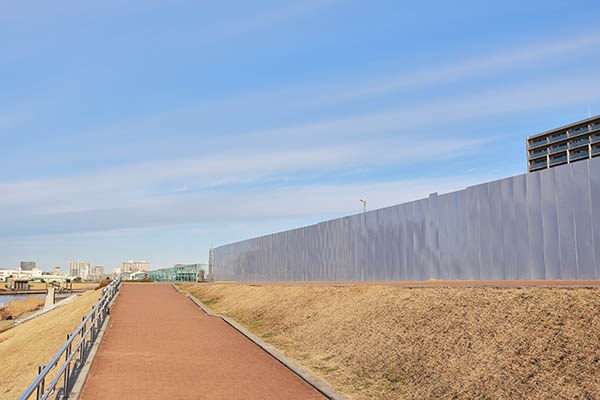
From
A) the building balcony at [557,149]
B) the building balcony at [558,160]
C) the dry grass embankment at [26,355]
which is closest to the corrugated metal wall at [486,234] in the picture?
the dry grass embankment at [26,355]

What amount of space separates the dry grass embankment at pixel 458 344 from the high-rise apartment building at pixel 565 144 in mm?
97462

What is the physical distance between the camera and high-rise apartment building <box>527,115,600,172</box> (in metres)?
100

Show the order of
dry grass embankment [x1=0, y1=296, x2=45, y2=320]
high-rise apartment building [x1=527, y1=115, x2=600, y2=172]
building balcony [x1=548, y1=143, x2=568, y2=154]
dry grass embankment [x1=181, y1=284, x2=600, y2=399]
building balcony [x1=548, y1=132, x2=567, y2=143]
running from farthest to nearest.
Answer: building balcony [x1=548, y1=132, x2=567, y2=143] < building balcony [x1=548, y1=143, x2=568, y2=154] < high-rise apartment building [x1=527, y1=115, x2=600, y2=172] < dry grass embankment [x1=0, y1=296, x2=45, y2=320] < dry grass embankment [x1=181, y1=284, x2=600, y2=399]

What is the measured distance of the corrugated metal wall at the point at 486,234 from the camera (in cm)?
1391

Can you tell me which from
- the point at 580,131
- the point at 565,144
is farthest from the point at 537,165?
the point at 580,131

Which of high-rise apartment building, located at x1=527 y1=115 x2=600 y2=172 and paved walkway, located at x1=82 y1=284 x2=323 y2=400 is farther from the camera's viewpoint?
high-rise apartment building, located at x1=527 y1=115 x2=600 y2=172

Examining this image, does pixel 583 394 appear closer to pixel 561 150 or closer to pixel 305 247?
pixel 305 247

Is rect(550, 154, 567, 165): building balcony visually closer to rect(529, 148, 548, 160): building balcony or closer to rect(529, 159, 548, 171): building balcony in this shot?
rect(529, 159, 548, 171): building balcony

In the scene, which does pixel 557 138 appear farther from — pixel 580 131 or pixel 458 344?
pixel 458 344

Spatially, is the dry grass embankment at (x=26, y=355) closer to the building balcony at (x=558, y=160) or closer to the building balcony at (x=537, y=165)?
the building balcony at (x=558, y=160)

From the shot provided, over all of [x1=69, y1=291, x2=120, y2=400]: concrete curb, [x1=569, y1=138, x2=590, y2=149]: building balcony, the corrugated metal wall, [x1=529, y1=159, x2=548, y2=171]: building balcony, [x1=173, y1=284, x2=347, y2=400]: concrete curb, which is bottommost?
[x1=173, y1=284, x2=347, y2=400]: concrete curb

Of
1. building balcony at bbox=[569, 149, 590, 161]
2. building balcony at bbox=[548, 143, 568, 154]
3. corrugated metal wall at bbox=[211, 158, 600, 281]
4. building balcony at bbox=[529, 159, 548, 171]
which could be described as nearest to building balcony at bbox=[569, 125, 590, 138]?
building balcony at bbox=[548, 143, 568, 154]

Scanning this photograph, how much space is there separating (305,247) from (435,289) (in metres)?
18.5

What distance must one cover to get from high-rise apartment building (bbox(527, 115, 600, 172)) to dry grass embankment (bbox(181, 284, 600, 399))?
97.5 m
